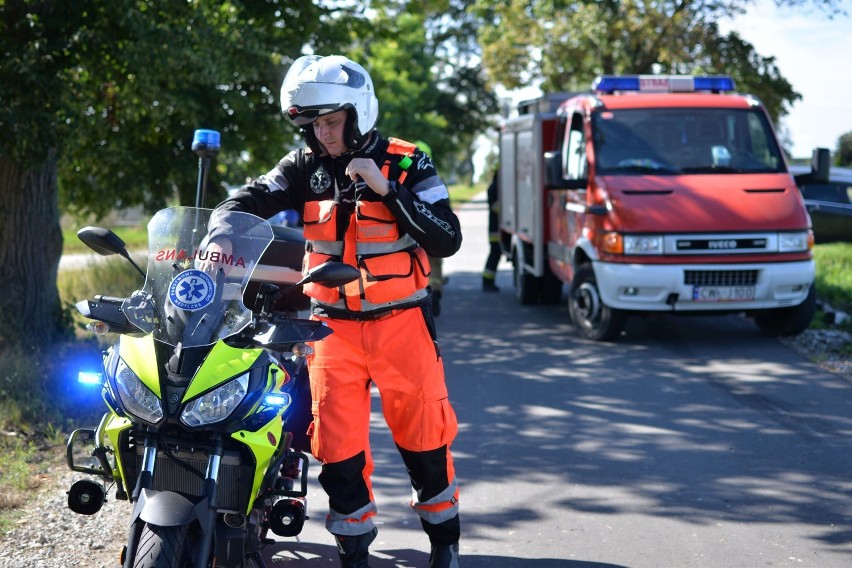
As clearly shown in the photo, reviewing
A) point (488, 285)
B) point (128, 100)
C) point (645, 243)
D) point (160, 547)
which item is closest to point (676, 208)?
point (645, 243)

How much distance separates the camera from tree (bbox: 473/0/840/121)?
23.2 meters

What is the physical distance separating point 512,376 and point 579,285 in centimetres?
201

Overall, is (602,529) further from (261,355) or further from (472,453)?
(261,355)

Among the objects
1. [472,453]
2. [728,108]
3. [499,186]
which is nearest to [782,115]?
[499,186]

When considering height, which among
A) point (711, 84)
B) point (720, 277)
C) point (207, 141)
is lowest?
point (720, 277)

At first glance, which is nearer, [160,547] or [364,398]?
[160,547]

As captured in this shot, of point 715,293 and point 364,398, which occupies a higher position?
point 364,398

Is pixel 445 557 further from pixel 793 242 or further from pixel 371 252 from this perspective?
pixel 793 242

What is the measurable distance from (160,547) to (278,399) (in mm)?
639

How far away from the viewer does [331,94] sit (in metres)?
3.89

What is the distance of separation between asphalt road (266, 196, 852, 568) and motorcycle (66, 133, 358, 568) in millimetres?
1240

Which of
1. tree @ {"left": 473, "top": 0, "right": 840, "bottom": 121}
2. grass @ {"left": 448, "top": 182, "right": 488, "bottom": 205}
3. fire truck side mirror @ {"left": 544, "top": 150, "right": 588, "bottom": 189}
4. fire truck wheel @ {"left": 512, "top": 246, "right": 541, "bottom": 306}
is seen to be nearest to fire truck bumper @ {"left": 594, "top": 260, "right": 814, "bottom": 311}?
fire truck side mirror @ {"left": 544, "top": 150, "right": 588, "bottom": 189}

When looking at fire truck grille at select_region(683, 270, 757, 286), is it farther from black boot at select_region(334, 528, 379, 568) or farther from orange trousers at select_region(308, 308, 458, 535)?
black boot at select_region(334, 528, 379, 568)

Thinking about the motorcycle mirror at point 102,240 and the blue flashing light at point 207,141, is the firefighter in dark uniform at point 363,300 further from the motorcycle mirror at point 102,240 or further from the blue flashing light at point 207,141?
the blue flashing light at point 207,141
